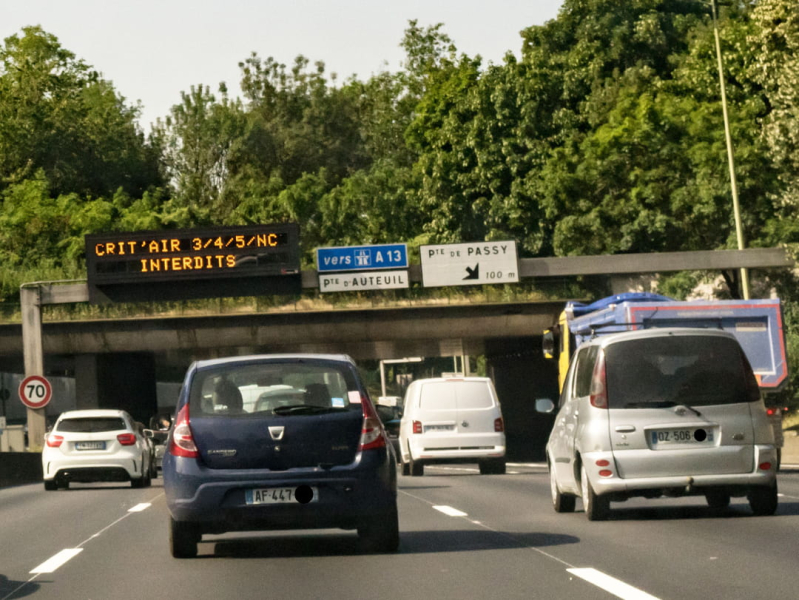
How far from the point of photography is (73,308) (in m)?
49.6

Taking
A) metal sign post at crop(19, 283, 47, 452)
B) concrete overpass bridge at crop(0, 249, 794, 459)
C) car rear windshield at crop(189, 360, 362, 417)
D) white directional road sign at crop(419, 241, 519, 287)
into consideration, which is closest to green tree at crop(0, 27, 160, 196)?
concrete overpass bridge at crop(0, 249, 794, 459)

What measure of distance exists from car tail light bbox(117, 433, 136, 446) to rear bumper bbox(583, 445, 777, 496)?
1481 cm

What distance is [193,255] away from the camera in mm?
41844

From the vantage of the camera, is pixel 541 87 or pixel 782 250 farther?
pixel 541 87

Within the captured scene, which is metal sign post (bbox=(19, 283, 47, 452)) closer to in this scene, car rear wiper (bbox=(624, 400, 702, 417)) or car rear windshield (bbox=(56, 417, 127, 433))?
car rear windshield (bbox=(56, 417, 127, 433))

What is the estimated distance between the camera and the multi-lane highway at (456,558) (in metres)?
9.21

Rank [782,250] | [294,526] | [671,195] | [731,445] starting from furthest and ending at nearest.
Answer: [671,195]
[782,250]
[731,445]
[294,526]

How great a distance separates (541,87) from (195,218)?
3112 cm

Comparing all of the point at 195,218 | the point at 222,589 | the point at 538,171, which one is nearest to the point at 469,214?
the point at 538,171

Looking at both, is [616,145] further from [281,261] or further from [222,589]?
[222,589]

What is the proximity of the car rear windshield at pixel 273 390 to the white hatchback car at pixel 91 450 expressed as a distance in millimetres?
15846

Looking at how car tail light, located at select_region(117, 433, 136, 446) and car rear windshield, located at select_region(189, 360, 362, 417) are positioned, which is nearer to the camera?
car rear windshield, located at select_region(189, 360, 362, 417)

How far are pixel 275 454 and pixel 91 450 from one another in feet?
53.8

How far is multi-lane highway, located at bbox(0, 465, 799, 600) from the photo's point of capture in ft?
30.2
